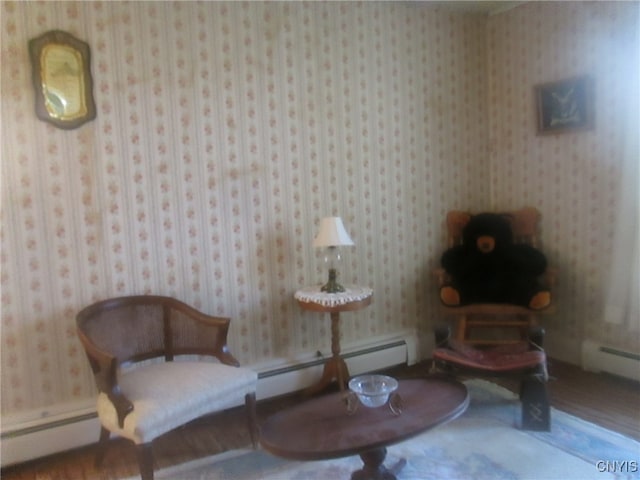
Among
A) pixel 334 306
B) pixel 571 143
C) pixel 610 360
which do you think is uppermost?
pixel 571 143

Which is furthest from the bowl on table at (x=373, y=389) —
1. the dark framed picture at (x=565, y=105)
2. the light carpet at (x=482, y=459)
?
the dark framed picture at (x=565, y=105)

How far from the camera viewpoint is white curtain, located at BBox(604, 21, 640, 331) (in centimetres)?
326

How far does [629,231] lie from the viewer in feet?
10.9

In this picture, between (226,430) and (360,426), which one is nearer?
(360,426)

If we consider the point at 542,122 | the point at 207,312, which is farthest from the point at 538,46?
the point at 207,312

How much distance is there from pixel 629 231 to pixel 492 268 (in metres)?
0.89

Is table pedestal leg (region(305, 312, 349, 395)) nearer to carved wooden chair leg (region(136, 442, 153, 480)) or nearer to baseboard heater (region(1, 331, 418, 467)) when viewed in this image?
baseboard heater (region(1, 331, 418, 467))

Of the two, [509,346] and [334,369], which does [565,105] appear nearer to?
[509,346]

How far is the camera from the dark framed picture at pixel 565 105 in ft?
11.7

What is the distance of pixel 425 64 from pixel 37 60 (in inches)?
99.3

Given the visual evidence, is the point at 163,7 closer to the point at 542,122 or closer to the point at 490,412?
the point at 542,122

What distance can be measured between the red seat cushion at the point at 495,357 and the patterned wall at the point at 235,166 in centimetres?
84

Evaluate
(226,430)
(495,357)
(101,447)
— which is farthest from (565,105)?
(101,447)

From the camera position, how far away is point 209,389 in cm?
250
